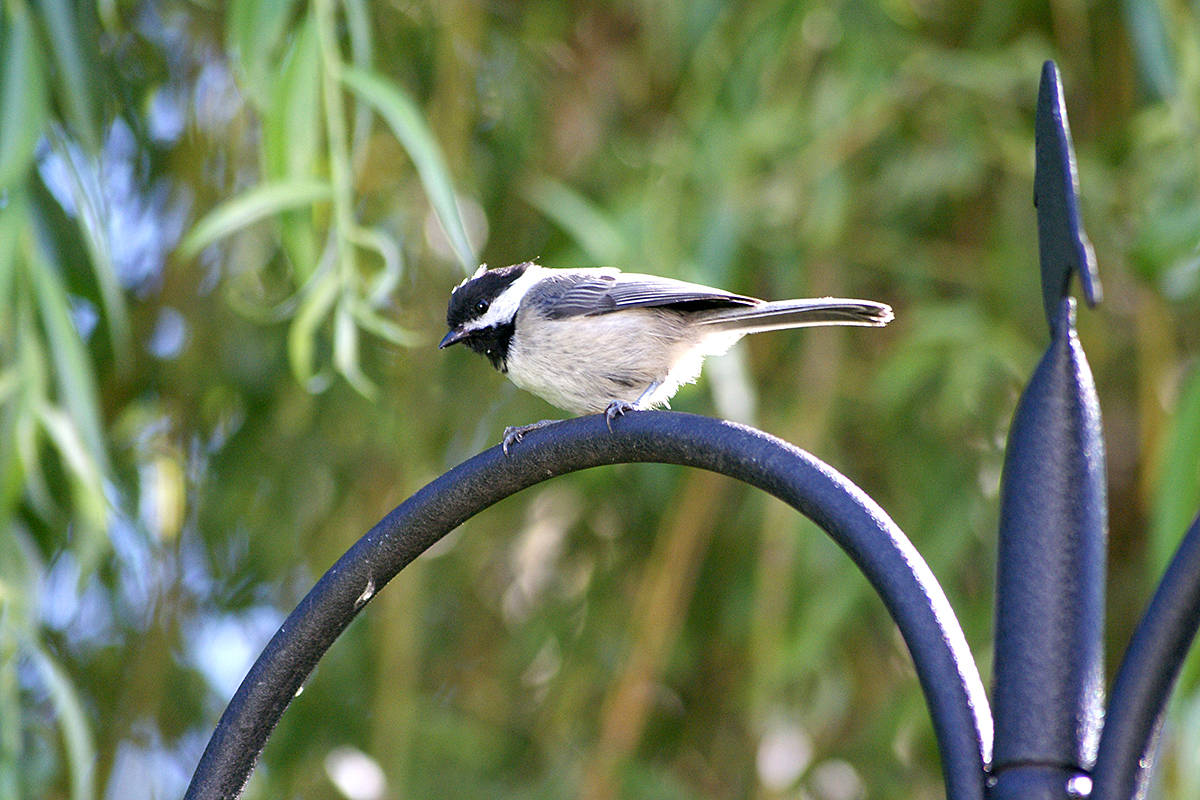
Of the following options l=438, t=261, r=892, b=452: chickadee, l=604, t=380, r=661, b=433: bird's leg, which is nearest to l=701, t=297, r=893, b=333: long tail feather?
l=438, t=261, r=892, b=452: chickadee

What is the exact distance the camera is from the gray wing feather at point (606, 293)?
2115 millimetres

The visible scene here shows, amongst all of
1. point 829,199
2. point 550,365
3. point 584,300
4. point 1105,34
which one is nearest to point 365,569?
point 550,365

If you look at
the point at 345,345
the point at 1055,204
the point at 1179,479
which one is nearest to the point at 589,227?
the point at 345,345

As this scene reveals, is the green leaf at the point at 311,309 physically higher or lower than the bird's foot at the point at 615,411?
higher

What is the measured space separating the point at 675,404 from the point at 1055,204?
2024 millimetres

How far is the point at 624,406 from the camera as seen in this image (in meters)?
1.76

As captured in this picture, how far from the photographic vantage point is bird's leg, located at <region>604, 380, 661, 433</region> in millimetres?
1596

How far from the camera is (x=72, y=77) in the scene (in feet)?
7.06

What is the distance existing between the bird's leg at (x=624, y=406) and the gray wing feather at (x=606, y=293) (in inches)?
5.3

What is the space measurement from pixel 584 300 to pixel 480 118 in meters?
1.47

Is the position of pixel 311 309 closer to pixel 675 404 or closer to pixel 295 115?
pixel 295 115

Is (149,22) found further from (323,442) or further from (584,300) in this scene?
(584,300)

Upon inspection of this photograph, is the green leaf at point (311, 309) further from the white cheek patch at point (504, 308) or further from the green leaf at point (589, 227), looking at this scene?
the green leaf at point (589, 227)

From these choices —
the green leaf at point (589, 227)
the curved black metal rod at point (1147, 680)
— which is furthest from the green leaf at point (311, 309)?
the curved black metal rod at point (1147, 680)
